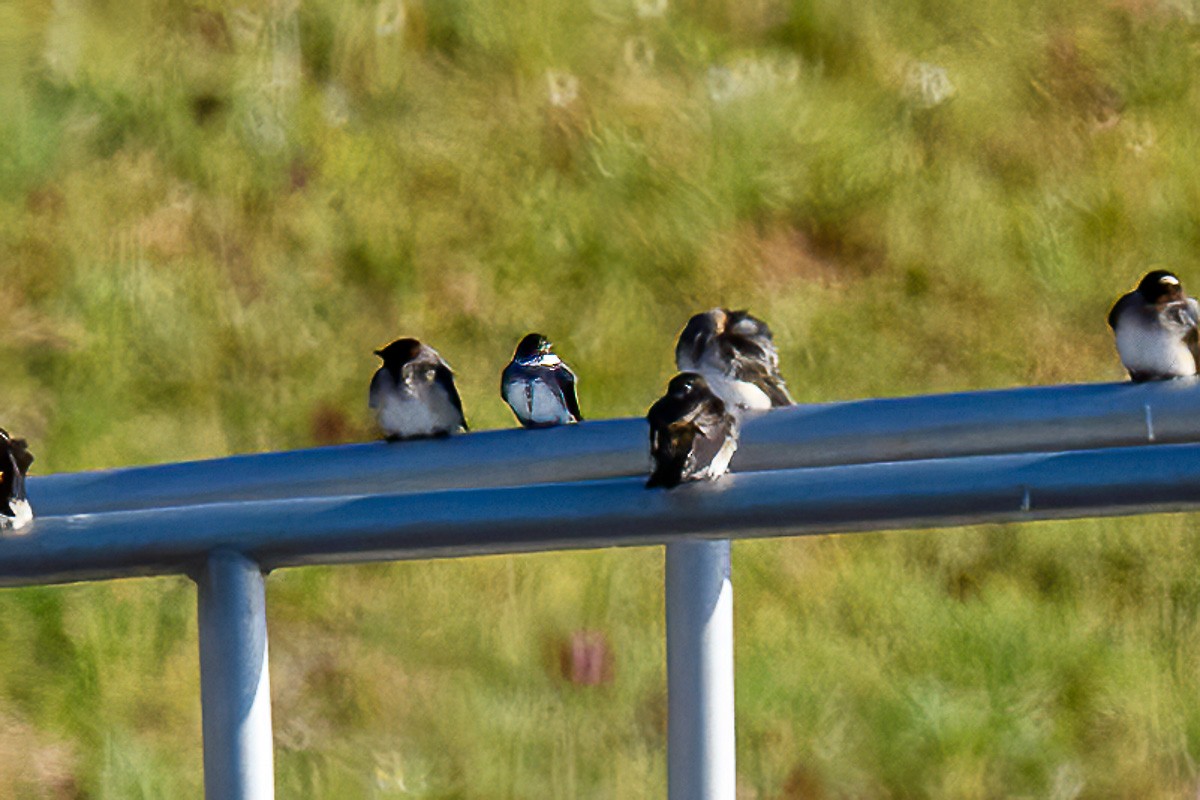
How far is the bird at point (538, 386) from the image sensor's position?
4.74 meters

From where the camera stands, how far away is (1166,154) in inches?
316

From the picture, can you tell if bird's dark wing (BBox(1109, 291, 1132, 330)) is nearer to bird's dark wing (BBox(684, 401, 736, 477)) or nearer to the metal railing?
bird's dark wing (BBox(684, 401, 736, 477))

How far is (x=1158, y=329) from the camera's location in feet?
13.1

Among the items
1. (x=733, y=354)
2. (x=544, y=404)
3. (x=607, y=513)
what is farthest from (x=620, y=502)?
(x=733, y=354)

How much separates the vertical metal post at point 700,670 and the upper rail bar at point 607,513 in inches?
20.8

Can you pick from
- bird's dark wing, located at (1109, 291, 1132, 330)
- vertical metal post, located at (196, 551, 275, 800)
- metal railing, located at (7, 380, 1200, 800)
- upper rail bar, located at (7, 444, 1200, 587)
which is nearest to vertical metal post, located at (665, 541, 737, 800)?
metal railing, located at (7, 380, 1200, 800)

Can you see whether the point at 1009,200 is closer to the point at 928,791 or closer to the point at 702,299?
the point at 702,299

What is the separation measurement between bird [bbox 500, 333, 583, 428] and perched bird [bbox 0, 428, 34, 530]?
1732mm

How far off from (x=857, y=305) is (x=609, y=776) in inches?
92.6

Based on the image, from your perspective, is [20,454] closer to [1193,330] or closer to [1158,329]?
[1158,329]

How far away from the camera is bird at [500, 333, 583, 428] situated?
187 inches

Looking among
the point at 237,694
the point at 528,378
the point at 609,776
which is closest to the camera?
the point at 237,694

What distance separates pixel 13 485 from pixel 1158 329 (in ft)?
8.44

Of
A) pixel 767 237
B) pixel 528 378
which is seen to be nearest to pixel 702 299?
pixel 767 237
